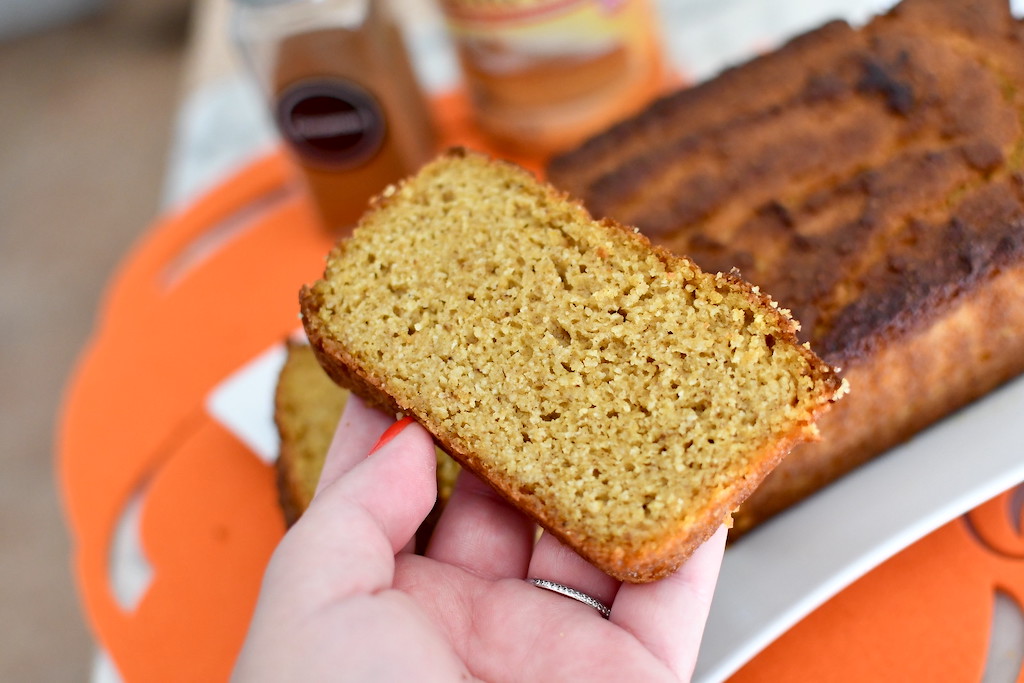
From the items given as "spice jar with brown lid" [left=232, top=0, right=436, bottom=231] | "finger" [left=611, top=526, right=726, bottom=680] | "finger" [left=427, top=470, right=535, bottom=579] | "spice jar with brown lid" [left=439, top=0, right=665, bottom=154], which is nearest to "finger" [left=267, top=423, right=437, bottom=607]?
"finger" [left=427, top=470, right=535, bottom=579]

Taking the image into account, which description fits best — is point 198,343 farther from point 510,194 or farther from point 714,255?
point 714,255

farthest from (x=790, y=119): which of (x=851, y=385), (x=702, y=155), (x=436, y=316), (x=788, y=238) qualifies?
(x=436, y=316)

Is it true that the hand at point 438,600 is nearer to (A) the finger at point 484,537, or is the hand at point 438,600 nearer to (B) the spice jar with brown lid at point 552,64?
(A) the finger at point 484,537

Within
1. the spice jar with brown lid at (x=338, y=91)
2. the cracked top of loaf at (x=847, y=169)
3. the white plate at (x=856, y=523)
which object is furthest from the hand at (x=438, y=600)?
the spice jar with brown lid at (x=338, y=91)

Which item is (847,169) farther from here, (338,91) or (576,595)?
(338,91)

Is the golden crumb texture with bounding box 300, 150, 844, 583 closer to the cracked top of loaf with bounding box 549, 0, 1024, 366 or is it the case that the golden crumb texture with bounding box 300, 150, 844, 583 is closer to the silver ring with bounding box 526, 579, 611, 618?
the silver ring with bounding box 526, 579, 611, 618

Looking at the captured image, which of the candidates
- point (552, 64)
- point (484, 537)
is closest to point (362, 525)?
point (484, 537)
